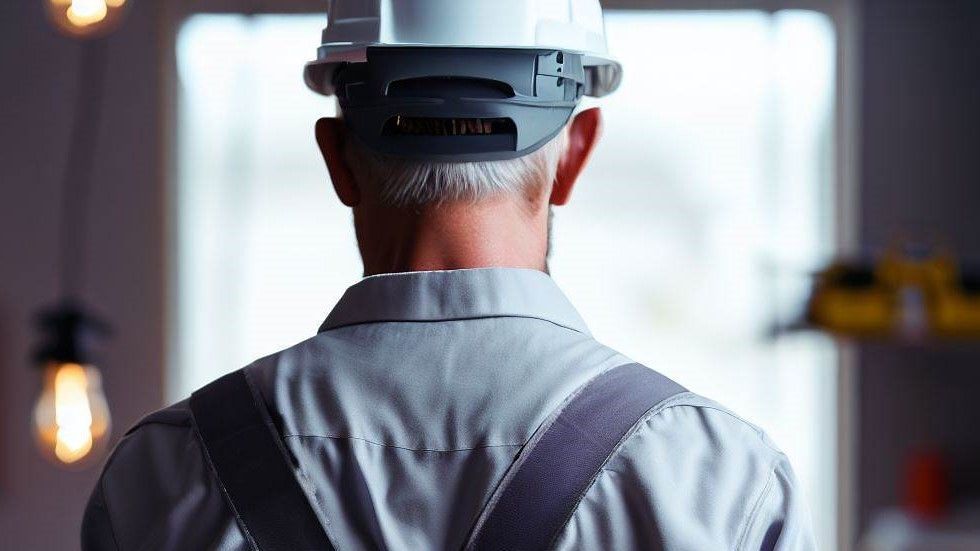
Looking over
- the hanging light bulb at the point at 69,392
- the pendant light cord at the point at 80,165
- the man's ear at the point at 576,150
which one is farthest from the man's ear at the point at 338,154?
the pendant light cord at the point at 80,165

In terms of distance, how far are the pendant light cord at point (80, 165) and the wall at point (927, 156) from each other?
2032 millimetres

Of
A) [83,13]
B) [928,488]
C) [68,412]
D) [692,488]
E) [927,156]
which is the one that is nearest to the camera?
[692,488]

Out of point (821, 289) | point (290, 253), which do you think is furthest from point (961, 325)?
point (290, 253)

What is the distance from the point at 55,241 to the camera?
3145 mm

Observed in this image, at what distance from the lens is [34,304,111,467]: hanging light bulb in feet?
6.59

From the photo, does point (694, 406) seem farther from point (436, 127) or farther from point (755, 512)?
point (436, 127)

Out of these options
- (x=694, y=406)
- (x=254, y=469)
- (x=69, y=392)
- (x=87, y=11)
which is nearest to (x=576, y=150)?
(x=694, y=406)

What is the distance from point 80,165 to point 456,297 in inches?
102

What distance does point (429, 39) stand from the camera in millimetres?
858

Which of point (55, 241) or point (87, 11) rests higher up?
point (87, 11)

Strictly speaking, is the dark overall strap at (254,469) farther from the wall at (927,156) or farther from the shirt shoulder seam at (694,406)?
the wall at (927,156)

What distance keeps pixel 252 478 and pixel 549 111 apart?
0.33m

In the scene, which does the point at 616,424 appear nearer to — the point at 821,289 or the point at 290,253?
the point at 821,289

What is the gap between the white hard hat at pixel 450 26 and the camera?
86 centimetres
